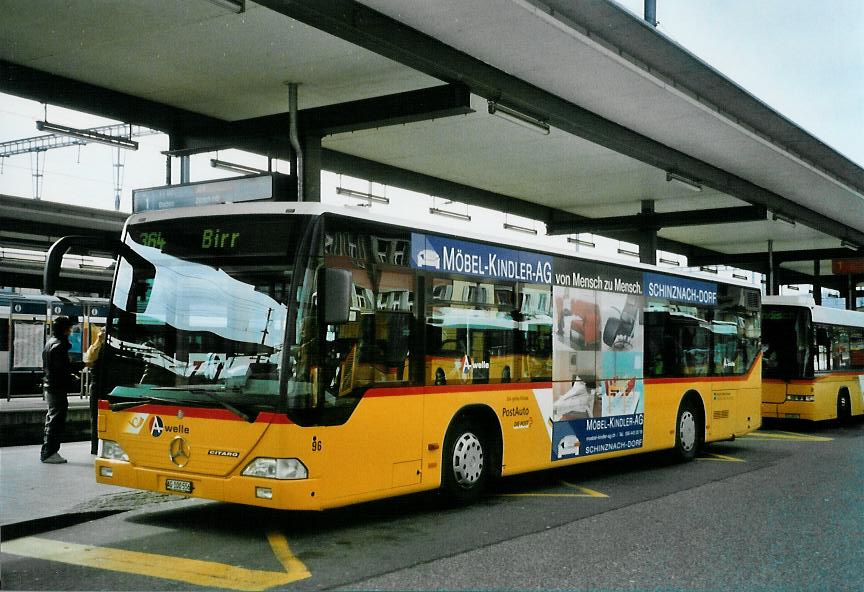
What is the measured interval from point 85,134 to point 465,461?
7.64 m

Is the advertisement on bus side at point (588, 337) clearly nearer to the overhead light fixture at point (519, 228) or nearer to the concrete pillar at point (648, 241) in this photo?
the overhead light fixture at point (519, 228)

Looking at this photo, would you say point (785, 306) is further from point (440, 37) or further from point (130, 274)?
point (130, 274)

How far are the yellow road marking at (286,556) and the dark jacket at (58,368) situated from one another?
4542 mm

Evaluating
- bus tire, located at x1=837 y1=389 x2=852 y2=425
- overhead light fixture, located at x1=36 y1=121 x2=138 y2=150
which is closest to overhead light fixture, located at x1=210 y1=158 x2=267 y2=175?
overhead light fixture, located at x1=36 y1=121 x2=138 y2=150

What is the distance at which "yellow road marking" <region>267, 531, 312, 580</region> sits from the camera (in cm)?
627

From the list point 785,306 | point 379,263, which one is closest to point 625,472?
point 379,263

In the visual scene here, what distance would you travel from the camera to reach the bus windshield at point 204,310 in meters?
7.31

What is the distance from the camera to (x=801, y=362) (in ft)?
63.3

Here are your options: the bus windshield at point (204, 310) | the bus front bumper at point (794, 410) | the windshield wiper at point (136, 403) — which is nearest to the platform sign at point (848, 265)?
the bus front bumper at point (794, 410)

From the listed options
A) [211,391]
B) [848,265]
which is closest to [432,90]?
[211,391]

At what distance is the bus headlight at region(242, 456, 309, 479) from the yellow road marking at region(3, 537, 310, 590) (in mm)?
850

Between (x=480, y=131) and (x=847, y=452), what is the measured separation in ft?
27.6

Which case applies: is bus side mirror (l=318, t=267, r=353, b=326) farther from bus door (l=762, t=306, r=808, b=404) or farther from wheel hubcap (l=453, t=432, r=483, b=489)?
bus door (l=762, t=306, r=808, b=404)

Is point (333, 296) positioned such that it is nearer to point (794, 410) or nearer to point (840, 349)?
point (794, 410)
